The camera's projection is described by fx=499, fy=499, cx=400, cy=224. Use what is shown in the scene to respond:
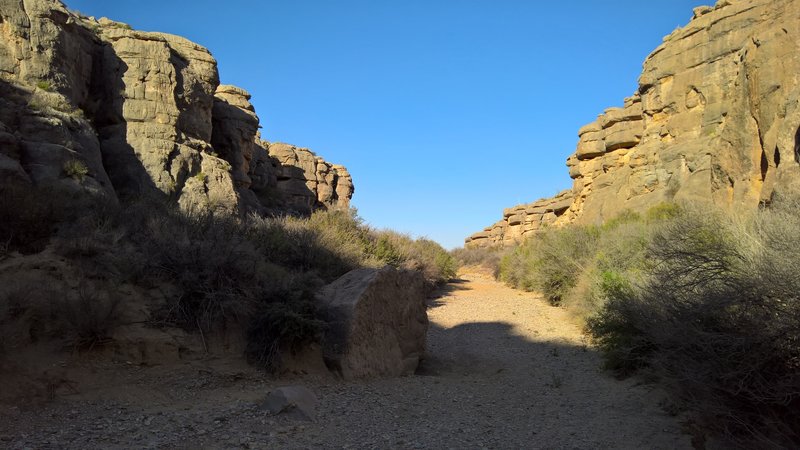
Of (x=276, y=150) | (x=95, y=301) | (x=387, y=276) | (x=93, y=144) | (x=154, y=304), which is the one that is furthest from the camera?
(x=276, y=150)

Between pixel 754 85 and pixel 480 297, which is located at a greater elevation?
pixel 754 85

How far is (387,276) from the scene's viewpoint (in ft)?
24.5

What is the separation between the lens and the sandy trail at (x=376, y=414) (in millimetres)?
4281

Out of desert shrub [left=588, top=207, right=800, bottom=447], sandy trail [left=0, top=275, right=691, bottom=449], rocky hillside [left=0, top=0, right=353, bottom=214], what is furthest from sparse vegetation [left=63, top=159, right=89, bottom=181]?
desert shrub [left=588, top=207, right=800, bottom=447]

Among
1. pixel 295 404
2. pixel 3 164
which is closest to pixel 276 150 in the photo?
pixel 3 164

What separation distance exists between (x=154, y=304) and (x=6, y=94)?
31.2 feet

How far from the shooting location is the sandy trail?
428 centimetres

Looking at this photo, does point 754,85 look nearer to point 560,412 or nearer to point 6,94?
point 560,412

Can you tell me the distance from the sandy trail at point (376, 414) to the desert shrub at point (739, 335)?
75 centimetres

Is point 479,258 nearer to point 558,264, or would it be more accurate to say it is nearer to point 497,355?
point 558,264

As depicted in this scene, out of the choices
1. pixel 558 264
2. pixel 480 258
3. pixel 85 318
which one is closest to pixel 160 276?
pixel 85 318

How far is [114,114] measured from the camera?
54.4 ft

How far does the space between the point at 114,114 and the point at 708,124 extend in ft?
66.5

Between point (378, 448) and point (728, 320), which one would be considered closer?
point (728, 320)
